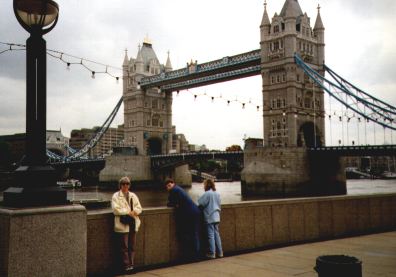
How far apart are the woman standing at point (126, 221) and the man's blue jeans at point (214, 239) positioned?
1.13 metres

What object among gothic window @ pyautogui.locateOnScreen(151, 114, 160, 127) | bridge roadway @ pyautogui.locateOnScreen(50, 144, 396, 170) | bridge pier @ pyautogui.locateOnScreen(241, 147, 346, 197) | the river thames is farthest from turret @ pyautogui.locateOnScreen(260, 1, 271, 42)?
gothic window @ pyautogui.locateOnScreen(151, 114, 160, 127)

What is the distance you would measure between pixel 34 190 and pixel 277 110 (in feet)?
160

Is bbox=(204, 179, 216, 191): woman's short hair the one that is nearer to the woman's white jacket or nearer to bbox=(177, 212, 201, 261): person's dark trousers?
bbox=(177, 212, 201, 261): person's dark trousers

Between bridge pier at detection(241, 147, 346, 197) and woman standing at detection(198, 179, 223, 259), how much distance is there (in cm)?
3385

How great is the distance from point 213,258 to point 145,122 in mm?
68715

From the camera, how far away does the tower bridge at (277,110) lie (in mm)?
40281

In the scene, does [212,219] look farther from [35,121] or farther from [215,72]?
[215,72]

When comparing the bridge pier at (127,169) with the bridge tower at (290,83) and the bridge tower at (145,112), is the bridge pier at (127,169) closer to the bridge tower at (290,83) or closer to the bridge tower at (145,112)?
the bridge tower at (145,112)

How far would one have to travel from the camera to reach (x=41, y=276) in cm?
411

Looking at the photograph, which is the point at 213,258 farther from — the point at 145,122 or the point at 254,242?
the point at 145,122

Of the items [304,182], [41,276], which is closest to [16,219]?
[41,276]

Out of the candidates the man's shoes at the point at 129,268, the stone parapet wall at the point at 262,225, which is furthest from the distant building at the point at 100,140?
the man's shoes at the point at 129,268

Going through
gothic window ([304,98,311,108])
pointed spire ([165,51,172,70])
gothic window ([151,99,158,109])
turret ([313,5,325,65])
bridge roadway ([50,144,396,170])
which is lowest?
bridge roadway ([50,144,396,170])

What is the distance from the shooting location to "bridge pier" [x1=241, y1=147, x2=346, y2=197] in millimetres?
39344
